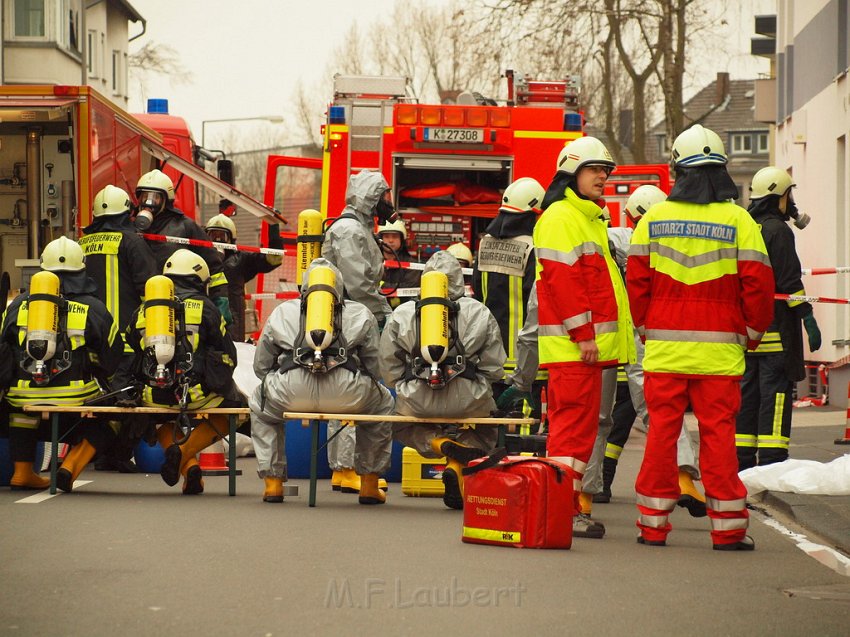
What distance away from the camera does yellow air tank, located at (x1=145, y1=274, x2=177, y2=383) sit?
10.2 metres

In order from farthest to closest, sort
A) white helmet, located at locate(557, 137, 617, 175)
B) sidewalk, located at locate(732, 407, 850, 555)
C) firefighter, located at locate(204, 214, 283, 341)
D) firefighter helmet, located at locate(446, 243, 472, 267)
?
firefighter, located at locate(204, 214, 283, 341)
firefighter helmet, located at locate(446, 243, 472, 267)
sidewalk, located at locate(732, 407, 850, 555)
white helmet, located at locate(557, 137, 617, 175)

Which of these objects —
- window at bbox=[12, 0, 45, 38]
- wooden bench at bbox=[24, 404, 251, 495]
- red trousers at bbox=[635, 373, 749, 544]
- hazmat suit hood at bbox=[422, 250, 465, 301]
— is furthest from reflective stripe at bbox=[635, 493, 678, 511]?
window at bbox=[12, 0, 45, 38]

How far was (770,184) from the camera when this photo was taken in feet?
35.5

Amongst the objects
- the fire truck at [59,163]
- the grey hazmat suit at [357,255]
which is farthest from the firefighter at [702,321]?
the fire truck at [59,163]

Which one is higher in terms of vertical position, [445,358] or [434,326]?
[434,326]

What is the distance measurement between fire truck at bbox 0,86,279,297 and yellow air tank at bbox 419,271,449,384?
499 cm

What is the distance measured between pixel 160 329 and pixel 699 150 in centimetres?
389

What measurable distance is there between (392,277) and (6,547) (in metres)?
7.24

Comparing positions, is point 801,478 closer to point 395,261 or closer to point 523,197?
point 523,197

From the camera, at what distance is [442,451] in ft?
32.0

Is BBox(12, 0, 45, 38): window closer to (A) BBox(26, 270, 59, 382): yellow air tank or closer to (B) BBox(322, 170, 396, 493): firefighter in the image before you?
(B) BBox(322, 170, 396, 493): firefighter

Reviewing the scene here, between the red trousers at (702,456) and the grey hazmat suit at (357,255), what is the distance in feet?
10.4

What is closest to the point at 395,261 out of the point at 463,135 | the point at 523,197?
the point at 463,135

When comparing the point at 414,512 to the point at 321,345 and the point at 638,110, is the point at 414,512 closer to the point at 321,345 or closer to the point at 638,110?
the point at 321,345
